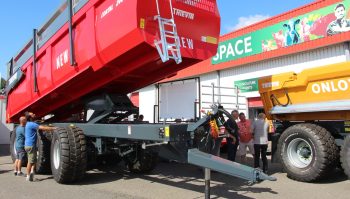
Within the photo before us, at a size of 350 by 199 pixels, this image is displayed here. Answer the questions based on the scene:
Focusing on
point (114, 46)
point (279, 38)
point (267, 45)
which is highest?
point (279, 38)

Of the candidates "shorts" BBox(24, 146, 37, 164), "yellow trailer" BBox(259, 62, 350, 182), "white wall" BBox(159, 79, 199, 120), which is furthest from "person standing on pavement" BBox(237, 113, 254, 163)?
"shorts" BBox(24, 146, 37, 164)

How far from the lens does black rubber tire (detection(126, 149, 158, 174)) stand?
8648mm

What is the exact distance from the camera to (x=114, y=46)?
6410 mm

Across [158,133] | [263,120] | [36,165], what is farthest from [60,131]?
[263,120]

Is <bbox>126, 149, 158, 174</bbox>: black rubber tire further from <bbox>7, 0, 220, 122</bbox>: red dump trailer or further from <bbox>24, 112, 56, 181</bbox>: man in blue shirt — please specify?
<bbox>24, 112, 56, 181</bbox>: man in blue shirt

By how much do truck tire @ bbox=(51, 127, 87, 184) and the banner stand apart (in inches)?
458

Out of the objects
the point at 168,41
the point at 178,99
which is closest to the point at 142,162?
the point at 178,99

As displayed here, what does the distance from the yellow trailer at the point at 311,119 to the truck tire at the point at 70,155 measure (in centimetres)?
413

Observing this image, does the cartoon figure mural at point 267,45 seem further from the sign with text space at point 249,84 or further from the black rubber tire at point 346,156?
the black rubber tire at point 346,156

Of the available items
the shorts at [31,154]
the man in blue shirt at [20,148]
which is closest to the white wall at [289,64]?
the man in blue shirt at [20,148]

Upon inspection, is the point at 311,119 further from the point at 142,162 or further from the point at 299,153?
the point at 142,162

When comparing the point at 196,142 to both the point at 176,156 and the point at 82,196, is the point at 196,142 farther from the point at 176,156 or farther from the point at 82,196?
the point at 82,196

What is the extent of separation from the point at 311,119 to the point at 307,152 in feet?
2.37

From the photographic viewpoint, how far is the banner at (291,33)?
15.1m
